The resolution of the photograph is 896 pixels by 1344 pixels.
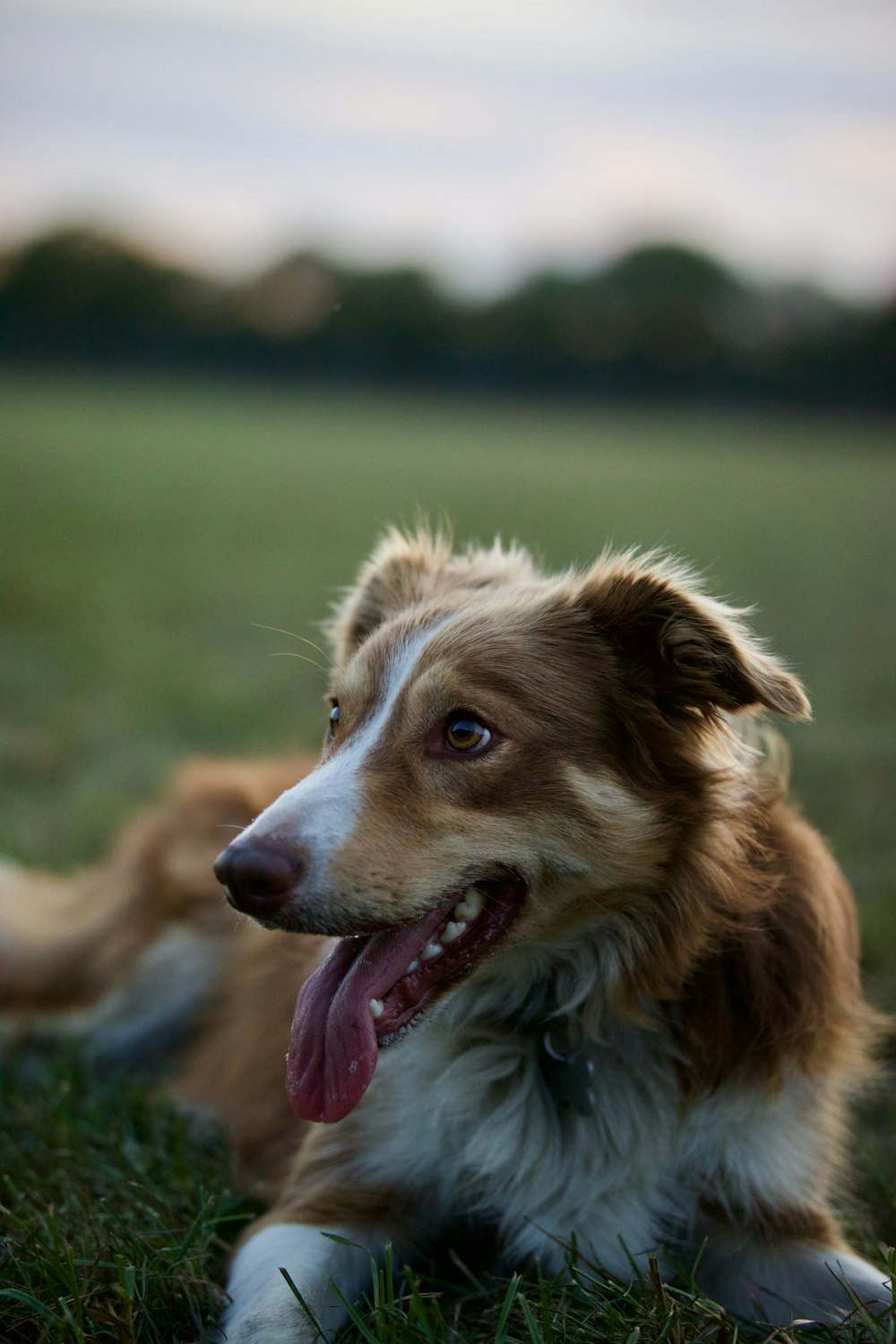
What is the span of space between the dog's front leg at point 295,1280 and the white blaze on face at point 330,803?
0.99 metres

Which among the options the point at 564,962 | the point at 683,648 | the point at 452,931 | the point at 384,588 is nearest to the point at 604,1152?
the point at 564,962

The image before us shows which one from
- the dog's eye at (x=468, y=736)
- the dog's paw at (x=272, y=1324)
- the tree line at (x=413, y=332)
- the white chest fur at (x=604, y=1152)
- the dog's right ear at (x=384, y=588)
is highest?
the tree line at (x=413, y=332)

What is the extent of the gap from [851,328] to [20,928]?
156 feet

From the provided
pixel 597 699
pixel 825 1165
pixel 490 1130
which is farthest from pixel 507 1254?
pixel 597 699

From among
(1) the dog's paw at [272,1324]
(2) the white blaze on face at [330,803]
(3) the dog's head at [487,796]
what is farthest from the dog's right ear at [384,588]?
(1) the dog's paw at [272,1324]

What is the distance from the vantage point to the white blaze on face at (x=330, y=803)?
2734 millimetres

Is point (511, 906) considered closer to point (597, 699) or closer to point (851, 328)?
point (597, 699)

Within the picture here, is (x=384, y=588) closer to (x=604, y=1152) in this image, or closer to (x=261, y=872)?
(x=261, y=872)

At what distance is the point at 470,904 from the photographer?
118 inches

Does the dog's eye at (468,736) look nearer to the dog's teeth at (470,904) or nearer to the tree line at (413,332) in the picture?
the dog's teeth at (470,904)

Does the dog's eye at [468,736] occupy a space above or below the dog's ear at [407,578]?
below

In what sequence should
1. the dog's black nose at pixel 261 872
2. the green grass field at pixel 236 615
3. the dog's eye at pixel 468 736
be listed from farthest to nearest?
the green grass field at pixel 236 615 < the dog's eye at pixel 468 736 < the dog's black nose at pixel 261 872

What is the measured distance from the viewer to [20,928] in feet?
16.4

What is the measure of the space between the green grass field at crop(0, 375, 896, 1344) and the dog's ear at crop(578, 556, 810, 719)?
0.29 metres
